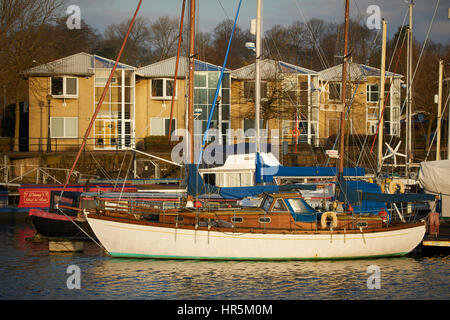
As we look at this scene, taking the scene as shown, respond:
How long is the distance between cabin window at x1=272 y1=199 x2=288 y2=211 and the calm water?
2.06 metres

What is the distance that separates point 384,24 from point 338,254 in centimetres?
2125

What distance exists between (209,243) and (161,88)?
109 ft

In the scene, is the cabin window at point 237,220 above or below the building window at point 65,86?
below

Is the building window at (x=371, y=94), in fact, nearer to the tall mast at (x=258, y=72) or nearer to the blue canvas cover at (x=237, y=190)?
the tall mast at (x=258, y=72)

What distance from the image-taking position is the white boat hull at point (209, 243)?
2361 centimetres

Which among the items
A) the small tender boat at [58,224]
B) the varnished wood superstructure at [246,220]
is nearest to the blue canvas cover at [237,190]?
the varnished wood superstructure at [246,220]

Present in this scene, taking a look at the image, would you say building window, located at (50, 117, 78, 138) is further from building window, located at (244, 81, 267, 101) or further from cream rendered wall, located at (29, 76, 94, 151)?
building window, located at (244, 81, 267, 101)

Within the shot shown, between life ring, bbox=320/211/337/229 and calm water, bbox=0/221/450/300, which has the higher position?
life ring, bbox=320/211/337/229

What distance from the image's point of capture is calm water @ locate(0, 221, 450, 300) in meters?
20.0

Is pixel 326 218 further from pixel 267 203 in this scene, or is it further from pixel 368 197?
pixel 368 197

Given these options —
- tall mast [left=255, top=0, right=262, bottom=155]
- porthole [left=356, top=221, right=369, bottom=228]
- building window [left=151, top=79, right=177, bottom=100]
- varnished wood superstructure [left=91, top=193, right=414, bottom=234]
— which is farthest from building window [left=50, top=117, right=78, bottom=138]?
porthole [left=356, top=221, right=369, bottom=228]

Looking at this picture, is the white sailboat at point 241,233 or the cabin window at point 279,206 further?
the cabin window at point 279,206

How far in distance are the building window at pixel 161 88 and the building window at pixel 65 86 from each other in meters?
6.71

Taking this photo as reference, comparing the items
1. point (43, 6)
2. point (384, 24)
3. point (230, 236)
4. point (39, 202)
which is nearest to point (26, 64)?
point (43, 6)
